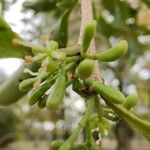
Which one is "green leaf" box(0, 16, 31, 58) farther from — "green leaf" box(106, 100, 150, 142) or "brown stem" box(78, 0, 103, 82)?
"green leaf" box(106, 100, 150, 142)

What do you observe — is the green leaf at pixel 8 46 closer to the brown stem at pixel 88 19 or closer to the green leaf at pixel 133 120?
the brown stem at pixel 88 19

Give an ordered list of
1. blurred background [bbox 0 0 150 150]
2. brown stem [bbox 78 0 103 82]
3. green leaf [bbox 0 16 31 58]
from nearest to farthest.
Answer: brown stem [bbox 78 0 103 82]
green leaf [bbox 0 16 31 58]
blurred background [bbox 0 0 150 150]

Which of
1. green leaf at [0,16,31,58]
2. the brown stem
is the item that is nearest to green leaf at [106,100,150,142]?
the brown stem

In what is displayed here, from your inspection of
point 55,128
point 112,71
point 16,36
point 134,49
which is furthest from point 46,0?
point 55,128

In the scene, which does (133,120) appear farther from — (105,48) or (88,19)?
(105,48)

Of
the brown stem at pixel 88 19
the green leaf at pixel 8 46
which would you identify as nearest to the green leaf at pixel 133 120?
the brown stem at pixel 88 19

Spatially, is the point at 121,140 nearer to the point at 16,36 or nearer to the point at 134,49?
the point at 134,49

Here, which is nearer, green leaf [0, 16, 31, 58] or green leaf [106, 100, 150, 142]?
green leaf [106, 100, 150, 142]

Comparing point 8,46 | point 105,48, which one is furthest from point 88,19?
point 105,48
